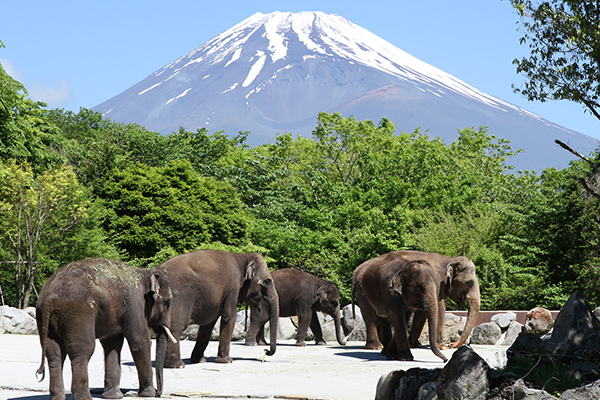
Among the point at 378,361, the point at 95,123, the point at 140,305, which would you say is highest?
the point at 95,123

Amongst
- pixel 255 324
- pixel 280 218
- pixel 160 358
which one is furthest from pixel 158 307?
pixel 280 218

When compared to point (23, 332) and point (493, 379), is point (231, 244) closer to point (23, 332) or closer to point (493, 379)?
point (23, 332)

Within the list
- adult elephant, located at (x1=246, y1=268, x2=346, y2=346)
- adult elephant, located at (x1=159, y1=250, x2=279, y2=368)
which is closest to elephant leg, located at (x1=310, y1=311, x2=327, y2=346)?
adult elephant, located at (x1=246, y1=268, x2=346, y2=346)

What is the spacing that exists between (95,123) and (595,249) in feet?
155

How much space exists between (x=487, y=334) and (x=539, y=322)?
4.57 feet

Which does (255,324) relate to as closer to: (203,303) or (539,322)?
(203,303)

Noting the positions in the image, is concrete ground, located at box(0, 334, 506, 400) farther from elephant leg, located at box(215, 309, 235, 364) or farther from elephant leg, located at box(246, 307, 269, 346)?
elephant leg, located at box(246, 307, 269, 346)

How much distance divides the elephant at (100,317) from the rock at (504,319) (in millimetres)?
13705

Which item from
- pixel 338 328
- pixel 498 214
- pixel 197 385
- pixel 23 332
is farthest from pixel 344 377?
pixel 498 214

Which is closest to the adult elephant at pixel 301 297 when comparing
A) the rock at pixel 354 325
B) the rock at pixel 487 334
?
the rock at pixel 354 325

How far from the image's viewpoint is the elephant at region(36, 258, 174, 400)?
28.8ft

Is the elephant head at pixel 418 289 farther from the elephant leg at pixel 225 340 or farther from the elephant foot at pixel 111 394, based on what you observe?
the elephant foot at pixel 111 394

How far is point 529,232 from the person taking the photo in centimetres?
3206

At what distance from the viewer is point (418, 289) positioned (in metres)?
14.7
